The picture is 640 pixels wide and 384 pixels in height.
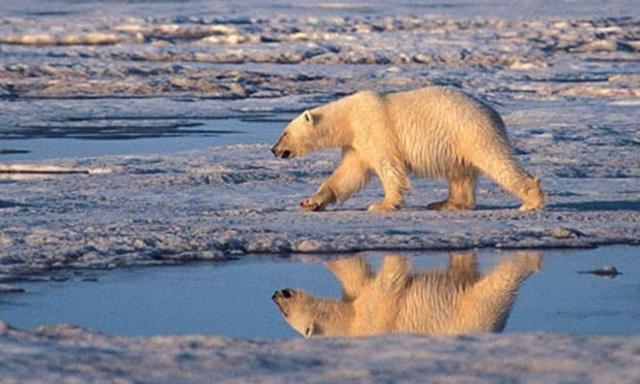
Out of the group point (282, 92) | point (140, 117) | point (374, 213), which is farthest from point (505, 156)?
point (282, 92)

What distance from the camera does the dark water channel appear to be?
5605 mm

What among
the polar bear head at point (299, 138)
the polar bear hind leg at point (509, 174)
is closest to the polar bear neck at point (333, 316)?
the polar bear hind leg at point (509, 174)

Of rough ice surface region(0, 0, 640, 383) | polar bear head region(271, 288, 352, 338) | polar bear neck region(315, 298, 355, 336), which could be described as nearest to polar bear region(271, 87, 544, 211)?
rough ice surface region(0, 0, 640, 383)

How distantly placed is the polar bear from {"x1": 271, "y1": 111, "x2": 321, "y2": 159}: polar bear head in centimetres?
19

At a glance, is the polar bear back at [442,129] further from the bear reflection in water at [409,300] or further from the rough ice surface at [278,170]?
the bear reflection in water at [409,300]

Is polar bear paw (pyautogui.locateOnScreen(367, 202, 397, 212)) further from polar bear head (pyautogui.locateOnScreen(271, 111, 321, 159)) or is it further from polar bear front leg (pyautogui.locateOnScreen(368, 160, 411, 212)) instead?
polar bear head (pyautogui.locateOnScreen(271, 111, 321, 159))

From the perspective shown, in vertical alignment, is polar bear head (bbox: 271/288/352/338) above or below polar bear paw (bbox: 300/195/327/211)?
above

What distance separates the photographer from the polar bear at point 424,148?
860 centimetres

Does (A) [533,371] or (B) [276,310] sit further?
(B) [276,310]

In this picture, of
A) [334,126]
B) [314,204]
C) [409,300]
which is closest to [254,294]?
[409,300]

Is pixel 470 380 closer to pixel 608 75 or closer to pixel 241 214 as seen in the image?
pixel 241 214

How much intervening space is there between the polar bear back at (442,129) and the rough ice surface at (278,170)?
0.36m

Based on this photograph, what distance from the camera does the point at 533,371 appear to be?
438 cm

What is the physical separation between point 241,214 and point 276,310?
8.47ft
